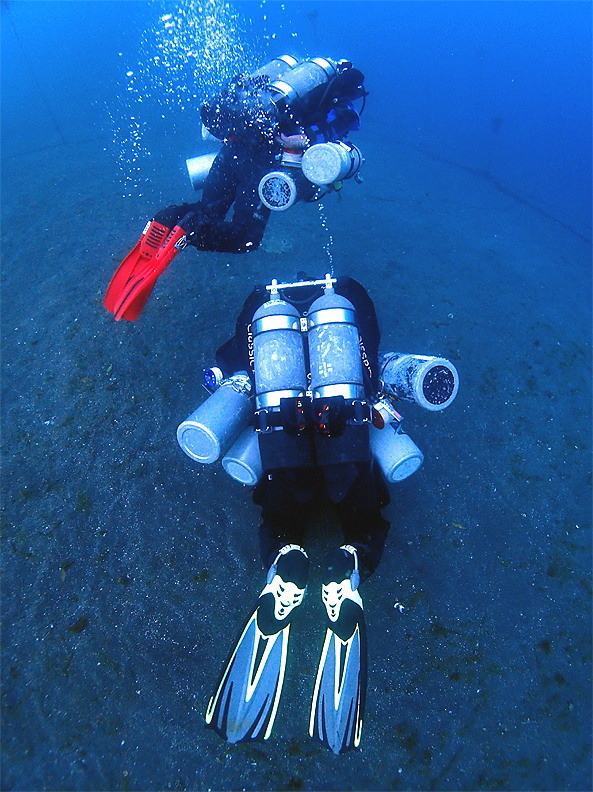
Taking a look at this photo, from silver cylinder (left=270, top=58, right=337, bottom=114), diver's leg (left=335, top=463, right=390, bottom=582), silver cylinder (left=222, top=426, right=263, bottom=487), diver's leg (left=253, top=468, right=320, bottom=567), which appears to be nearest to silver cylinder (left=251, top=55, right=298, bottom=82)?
silver cylinder (left=270, top=58, right=337, bottom=114)

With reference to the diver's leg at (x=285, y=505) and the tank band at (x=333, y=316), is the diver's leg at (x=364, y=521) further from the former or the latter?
the tank band at (x=333, y=316)

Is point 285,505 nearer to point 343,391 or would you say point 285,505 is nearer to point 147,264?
point 343,391

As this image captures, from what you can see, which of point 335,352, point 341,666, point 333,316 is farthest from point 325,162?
point 341,666

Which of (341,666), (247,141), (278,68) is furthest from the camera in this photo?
(278,68)

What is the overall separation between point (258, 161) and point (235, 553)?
4.41m

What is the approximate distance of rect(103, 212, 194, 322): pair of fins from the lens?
4188 mm

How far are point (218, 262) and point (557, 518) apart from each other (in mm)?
5108

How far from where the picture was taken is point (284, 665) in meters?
2.79

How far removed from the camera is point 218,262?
5672 mm

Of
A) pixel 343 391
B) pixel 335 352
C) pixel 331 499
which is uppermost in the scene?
pixel 335 352

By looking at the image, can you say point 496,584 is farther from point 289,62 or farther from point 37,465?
point 289,62

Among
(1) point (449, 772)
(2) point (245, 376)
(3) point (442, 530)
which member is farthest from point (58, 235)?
(1) point (449, 772)

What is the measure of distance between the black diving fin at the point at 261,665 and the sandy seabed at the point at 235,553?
0.34 metres

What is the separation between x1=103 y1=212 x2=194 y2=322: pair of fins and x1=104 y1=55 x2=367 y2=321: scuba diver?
10mm
